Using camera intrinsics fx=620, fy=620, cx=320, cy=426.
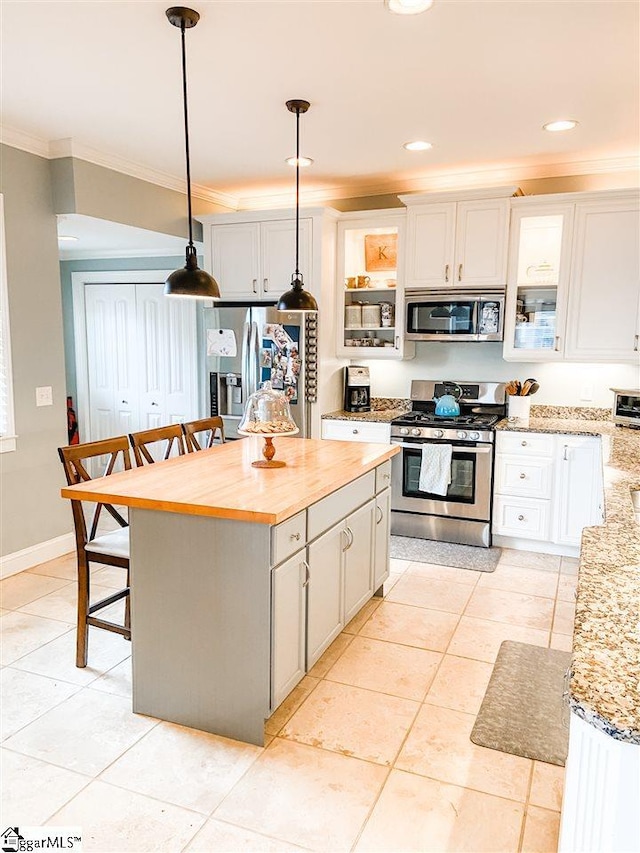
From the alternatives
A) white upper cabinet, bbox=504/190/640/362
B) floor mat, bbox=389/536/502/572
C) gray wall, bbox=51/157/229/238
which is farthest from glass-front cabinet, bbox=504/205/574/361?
gray wall, bbox=51/157/229/238

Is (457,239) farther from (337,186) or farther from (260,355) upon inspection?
(260,355)

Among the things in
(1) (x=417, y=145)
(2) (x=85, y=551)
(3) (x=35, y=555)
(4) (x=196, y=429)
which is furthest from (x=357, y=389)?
(2) (x=85, y=551)

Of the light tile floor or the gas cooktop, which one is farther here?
the gas cooktop

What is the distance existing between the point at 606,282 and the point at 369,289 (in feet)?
5.53

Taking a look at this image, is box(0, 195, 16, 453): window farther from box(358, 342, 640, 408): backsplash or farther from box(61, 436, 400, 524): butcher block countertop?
box(358, 342, 640, 408): backsplash

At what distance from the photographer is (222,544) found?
2.27 meters

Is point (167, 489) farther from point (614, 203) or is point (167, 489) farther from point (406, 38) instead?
point (614, 203)

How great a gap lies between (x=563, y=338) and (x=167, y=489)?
310 cm

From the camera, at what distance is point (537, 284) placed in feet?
14.5

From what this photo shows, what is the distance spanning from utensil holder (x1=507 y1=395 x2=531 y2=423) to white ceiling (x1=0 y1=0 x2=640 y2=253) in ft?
5.26

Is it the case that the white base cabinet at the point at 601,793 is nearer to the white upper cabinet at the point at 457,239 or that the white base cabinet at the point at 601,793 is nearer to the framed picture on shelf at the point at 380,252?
the white upper cabinet at the point at 457,239

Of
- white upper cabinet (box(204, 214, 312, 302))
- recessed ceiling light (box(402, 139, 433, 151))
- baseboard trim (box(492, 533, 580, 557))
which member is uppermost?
recessed ceiling light (box(402, 139, 433, 151))

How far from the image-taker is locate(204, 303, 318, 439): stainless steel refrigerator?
→ 4676 mm

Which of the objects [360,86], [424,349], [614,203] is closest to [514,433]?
[424,349]
